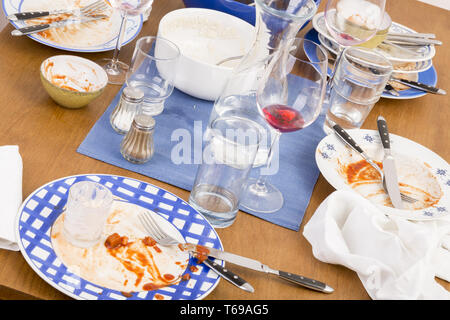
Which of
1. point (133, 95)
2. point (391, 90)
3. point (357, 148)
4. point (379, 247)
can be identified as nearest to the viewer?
point (379, 247)

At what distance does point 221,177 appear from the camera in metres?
1.01

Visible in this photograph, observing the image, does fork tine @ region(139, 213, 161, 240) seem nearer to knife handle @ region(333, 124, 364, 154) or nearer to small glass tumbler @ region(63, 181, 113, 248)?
small glass tumbler @ region(63, 181, 113, 248)

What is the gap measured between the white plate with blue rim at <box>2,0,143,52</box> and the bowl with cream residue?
110 mm

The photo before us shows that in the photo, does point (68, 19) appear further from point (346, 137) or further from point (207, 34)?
point (346, 137)

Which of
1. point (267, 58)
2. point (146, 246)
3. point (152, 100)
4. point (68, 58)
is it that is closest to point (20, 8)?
point (68, 58)

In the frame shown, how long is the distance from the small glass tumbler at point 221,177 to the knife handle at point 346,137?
273mm

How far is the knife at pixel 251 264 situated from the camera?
905 mm

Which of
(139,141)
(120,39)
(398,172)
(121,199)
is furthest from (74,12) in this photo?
(398,172)

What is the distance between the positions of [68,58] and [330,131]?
0.57 m

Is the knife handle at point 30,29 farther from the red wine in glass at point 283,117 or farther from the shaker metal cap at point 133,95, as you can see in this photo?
the red wine in glass at point 283,117

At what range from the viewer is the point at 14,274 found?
0.83m

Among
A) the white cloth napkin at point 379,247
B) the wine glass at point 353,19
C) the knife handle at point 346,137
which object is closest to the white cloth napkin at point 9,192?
the white cloth napkin at point 379,247

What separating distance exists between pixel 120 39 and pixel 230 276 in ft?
2.09
